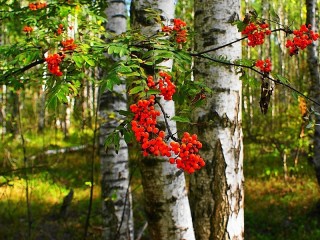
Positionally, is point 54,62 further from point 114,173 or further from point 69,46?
point 114,173

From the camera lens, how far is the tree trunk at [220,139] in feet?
9.22

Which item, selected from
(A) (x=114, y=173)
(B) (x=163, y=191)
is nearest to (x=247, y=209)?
(A) (x=114, y=173)

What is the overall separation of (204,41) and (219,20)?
199 millimetres

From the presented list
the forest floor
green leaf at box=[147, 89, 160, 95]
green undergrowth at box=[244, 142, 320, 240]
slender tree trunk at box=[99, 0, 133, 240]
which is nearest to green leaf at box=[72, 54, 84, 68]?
green leaf at box=[147, 89, 160, 95]

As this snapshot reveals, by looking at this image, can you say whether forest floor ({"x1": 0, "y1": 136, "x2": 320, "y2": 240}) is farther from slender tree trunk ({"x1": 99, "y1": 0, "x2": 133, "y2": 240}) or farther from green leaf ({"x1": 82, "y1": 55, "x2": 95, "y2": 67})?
green leaf ({"x1": 82, "y1": 55, "x2": 95, "y2": 67})

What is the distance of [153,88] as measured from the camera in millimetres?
1754

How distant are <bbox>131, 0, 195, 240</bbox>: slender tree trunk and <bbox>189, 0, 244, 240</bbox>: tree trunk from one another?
1.08ft

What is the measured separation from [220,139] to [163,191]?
65 centimetres

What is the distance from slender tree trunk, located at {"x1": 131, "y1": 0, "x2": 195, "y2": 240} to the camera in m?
2.49

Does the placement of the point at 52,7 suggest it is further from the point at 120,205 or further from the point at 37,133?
the point at 37,133

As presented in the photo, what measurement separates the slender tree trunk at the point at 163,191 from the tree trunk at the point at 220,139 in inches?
13.0

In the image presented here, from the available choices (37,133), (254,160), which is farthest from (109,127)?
(37,133)

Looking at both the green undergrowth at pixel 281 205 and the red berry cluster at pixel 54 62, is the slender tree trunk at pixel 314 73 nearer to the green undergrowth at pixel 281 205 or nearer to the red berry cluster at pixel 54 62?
the green undergrowth at pixel 281 205

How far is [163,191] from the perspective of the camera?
249 cm
